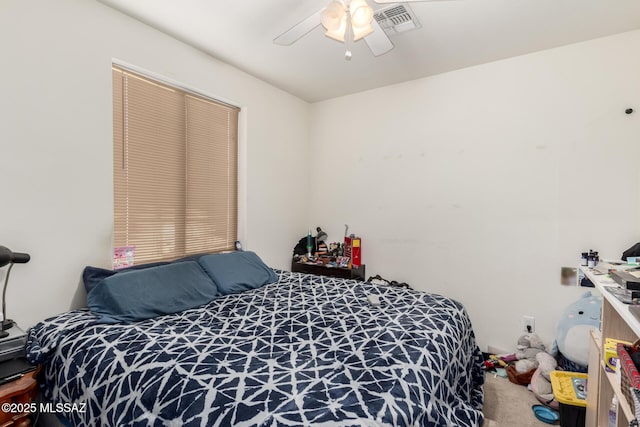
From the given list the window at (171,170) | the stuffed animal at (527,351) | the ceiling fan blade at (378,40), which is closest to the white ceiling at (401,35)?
the ceiling fan blade at (378,40)

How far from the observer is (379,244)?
3404mm

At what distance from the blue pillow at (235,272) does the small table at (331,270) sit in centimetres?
75

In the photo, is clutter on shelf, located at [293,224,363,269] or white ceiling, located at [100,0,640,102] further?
clutter on shelf, located at [293,224,363,269]

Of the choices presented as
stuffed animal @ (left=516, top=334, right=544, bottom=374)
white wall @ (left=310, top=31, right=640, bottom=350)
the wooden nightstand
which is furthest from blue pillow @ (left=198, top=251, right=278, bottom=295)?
stuffed animal @ (left=516, top=334, right=544, bottom=374)

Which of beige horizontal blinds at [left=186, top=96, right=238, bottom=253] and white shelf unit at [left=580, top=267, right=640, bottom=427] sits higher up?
beige horizontal blinds at [left=186, top=96, right=238, bottom=253]

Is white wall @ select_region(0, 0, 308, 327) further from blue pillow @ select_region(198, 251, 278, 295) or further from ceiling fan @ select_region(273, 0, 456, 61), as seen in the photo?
ceiling fan @ select_region(273, 0, 456, 61)

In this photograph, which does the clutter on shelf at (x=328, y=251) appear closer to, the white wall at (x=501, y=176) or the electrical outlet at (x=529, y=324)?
the white wall at (x=501, y=176)

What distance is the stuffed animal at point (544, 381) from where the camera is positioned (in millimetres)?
2049

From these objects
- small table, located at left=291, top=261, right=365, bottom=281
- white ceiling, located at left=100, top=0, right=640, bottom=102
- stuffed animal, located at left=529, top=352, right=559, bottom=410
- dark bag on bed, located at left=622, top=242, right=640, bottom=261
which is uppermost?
white ceiling, located at left=100, top=0, right=640, bottom=102

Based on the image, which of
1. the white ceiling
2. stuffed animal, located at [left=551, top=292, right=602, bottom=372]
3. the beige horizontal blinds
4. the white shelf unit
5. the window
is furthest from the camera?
the beige horizontal blinds

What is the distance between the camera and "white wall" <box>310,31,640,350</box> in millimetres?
2348

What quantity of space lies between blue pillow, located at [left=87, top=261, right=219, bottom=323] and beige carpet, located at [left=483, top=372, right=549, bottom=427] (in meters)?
2.01

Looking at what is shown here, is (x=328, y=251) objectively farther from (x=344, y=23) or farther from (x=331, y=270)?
(x=344, y=23)

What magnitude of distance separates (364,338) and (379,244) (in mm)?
1912
